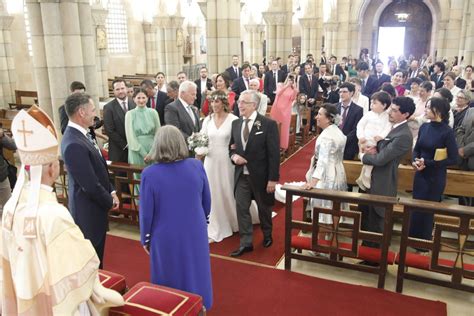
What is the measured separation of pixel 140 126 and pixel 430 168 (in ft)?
12.0

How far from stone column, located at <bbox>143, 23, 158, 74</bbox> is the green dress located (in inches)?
769

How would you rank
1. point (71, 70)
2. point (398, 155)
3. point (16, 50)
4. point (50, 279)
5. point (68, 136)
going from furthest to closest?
point (16, 50), point (71, 70), point (398, 155), point (68, 136), point (50, 279)

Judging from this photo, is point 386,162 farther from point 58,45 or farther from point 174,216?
point 58,45

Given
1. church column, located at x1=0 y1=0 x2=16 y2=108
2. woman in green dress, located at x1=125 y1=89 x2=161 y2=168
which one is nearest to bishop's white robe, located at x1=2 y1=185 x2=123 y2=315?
woman in green dress, located at x1=125 y1=89 x2=161 y2=168

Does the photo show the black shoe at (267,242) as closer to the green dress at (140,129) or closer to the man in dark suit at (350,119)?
the man in dark suit at (350,119)

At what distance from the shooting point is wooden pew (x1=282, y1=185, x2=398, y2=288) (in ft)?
13.7

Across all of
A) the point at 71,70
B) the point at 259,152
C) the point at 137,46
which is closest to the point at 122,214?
the point at 259,152

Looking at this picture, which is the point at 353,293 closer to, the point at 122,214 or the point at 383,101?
the point at 383,101

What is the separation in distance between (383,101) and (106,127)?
3.75m

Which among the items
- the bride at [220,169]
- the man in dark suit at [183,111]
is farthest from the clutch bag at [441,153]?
the man in dark suit at [183,111]

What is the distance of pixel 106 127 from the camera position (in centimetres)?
619

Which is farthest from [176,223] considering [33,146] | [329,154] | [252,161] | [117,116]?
[117,116]

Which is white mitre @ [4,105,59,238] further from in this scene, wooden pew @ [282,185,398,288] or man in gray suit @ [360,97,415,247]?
man in gray suit @ [360,97,415,247]

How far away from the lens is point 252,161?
16.2ft
